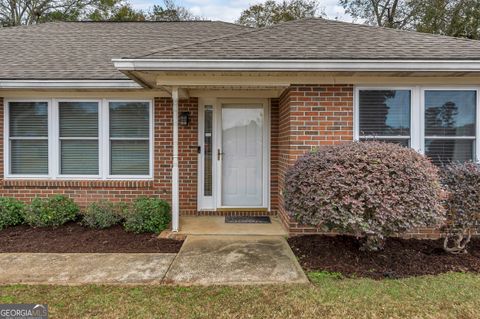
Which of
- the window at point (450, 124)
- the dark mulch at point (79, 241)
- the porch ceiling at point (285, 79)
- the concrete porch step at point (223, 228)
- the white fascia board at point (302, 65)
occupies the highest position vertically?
the white fascia board at point (302, 65)

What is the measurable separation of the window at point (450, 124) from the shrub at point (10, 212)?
7149 millimetres

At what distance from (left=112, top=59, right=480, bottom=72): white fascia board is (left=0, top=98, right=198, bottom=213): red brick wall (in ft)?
5.52

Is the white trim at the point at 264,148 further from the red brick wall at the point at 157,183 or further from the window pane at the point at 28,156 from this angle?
the window pane at the point at 28,156


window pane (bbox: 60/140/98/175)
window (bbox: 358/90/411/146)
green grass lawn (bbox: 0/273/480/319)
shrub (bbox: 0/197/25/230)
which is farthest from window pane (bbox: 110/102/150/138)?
window (bbox: 358/90/411/146)

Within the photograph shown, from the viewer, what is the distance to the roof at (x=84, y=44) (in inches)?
236

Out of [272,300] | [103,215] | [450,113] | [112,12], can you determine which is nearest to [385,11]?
[112,12]

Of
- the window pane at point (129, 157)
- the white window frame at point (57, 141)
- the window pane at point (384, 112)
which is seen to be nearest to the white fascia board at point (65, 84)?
the white window frame at point (57, 141)

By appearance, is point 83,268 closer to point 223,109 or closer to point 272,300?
point 272,300

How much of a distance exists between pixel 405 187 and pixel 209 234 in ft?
9.90

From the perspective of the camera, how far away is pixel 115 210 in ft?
18.9

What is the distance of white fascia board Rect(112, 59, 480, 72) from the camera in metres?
4.48

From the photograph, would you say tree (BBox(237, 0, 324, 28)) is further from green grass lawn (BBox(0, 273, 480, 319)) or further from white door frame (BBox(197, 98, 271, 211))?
green grass lawn (BBox(0, 273, 480, 319))

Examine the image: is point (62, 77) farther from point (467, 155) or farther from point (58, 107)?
point (467, 155)

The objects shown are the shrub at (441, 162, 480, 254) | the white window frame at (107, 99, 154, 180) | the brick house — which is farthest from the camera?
the white window frame at (107, 99, 154, 180)
